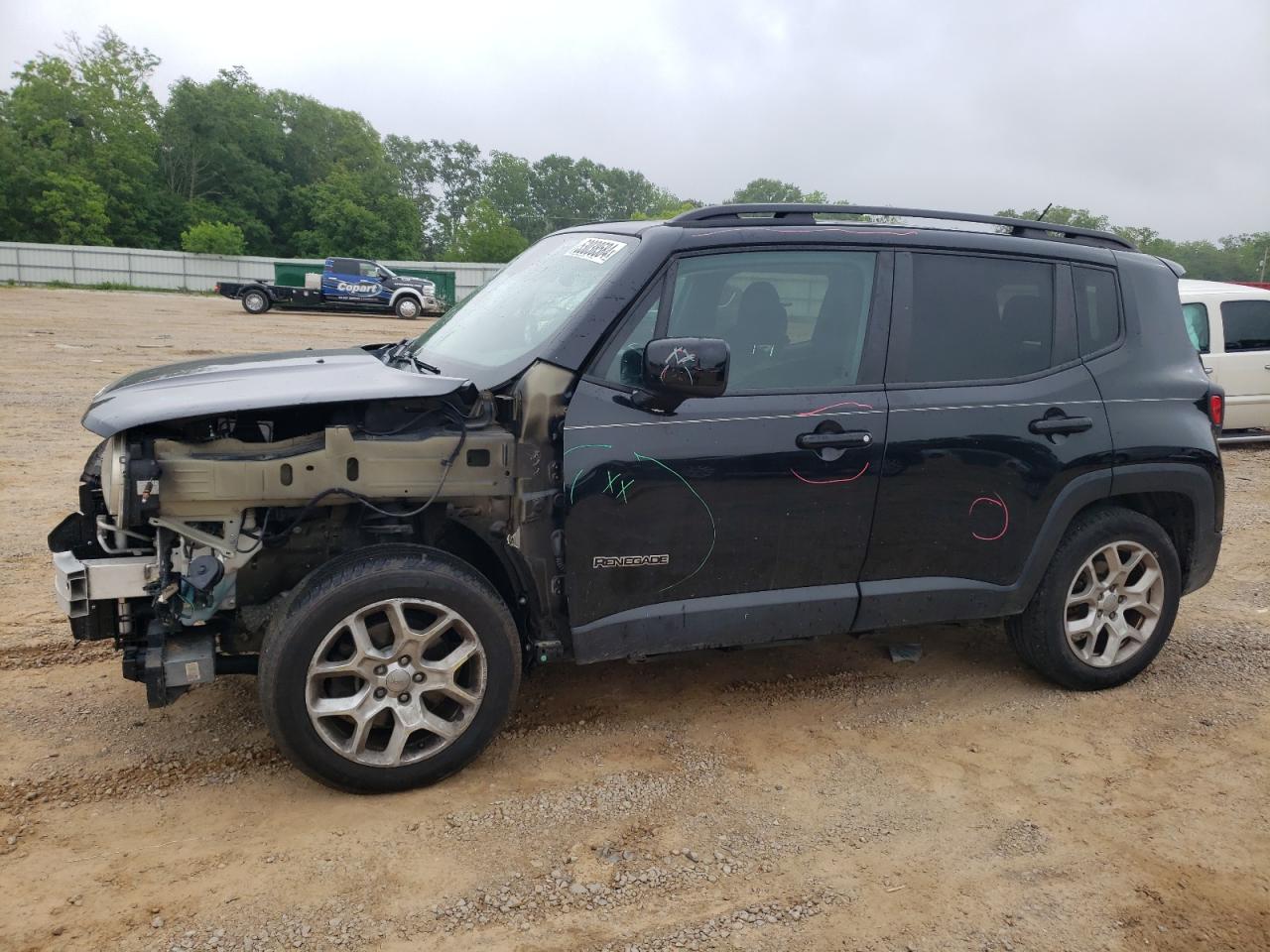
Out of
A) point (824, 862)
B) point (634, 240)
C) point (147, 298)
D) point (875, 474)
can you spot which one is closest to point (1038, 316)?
point (875, 474)

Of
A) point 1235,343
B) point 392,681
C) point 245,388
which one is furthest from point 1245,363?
point 245,388

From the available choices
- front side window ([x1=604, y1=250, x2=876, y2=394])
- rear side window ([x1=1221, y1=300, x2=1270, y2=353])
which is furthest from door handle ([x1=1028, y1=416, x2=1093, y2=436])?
rear side window ([x1=1221, y1=300, x2=1270, y2=353])

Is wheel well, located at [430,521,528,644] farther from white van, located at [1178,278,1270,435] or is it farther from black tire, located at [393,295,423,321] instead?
black tire, located at [393,295,423,321]

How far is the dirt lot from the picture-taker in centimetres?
288

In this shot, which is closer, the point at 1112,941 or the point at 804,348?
the point at 1112,941

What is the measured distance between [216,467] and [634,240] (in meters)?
1.73

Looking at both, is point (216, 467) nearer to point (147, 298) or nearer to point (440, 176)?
point (147, 298)

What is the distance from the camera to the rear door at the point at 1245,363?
10547mm

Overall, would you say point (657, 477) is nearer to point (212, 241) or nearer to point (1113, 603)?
point (1113, 603)

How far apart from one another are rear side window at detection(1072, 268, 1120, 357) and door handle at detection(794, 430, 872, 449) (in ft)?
4.12

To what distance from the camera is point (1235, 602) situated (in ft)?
19.5

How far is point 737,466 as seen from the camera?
3695 mm

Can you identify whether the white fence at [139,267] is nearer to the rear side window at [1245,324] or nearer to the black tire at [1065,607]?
the rear side window at [1245,324]

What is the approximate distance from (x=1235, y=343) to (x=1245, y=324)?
287 millimetres
